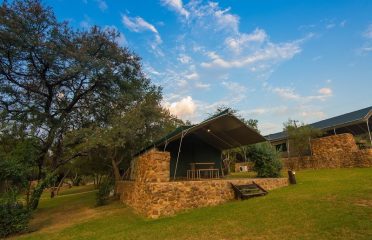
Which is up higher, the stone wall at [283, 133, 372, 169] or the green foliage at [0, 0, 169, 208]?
the green foliage at [0, 0, 169, 208]

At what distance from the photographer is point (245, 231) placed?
6.55 m

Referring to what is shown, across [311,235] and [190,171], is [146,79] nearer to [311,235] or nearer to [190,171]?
[190,171]

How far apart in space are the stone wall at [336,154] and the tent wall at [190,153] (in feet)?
33.6

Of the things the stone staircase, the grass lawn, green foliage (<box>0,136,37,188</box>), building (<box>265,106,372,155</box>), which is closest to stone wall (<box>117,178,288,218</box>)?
the stone staircase

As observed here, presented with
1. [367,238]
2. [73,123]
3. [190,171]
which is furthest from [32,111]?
[367,238]

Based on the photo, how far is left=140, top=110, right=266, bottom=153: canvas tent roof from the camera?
11.9m

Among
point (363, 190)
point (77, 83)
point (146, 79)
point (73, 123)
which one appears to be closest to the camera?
point (363, 190)

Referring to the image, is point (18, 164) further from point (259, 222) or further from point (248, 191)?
point (248, 191)

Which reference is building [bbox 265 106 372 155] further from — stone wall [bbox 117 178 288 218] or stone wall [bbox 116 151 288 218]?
stone wall [bbox 116 151 288 218]

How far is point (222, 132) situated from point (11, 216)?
10829 mm

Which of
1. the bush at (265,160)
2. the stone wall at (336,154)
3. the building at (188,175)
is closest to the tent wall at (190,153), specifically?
the building at (188,175)

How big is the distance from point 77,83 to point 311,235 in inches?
570

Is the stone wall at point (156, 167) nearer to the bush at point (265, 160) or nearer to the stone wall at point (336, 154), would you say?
the bush at point (265, 160)

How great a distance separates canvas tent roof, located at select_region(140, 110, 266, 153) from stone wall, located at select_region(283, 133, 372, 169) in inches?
396
